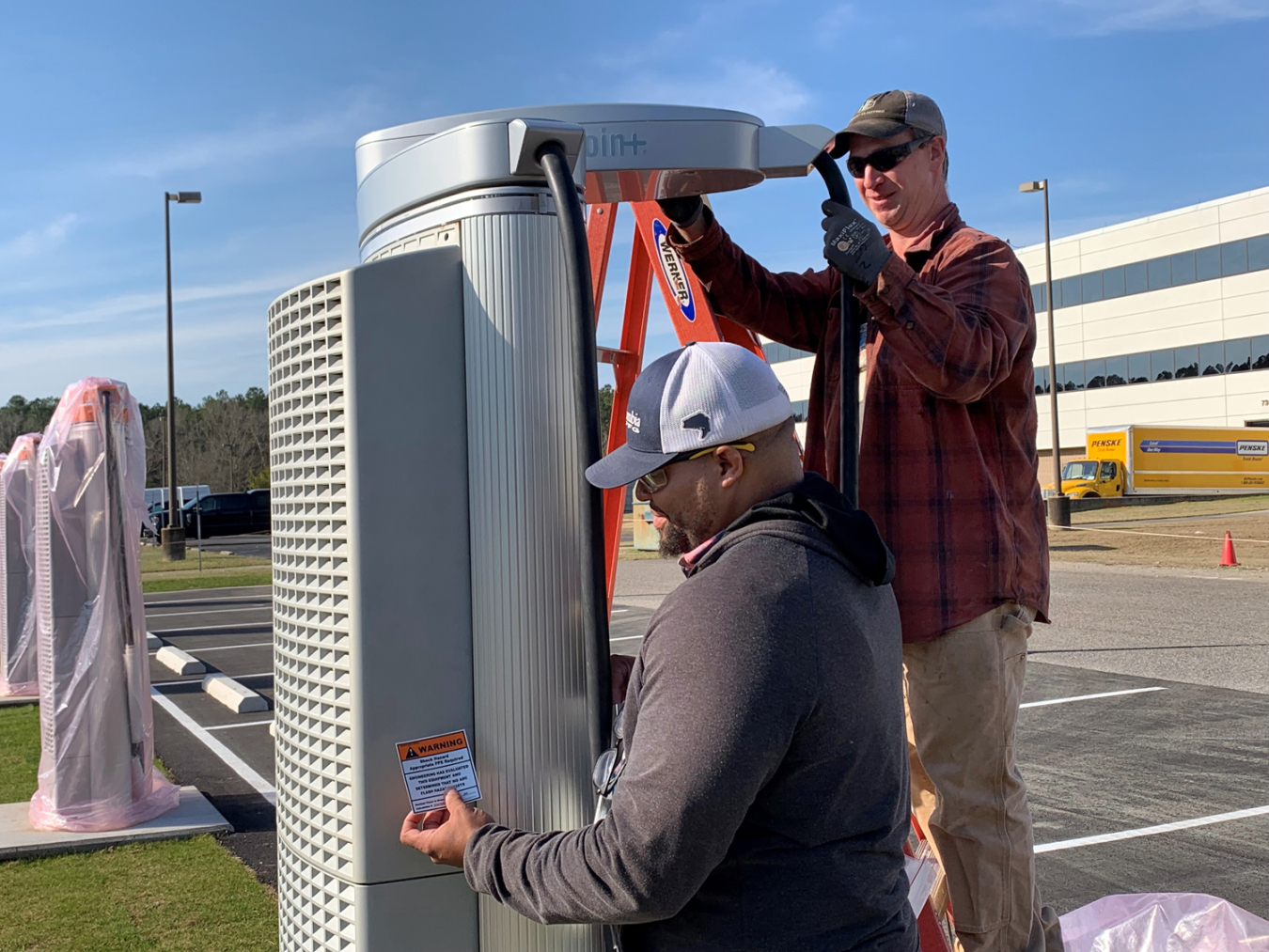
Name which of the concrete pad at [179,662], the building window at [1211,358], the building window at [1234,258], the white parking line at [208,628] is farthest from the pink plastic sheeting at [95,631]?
the building window at [1211,358]

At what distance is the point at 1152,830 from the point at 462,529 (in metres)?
4.34

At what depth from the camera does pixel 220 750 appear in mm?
7059

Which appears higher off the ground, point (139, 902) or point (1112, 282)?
point (1112, 282)

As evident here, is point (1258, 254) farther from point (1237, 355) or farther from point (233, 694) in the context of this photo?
point (233, 694)

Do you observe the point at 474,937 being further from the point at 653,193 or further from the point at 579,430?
the point at 653,193

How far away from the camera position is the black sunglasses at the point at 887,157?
232 cm

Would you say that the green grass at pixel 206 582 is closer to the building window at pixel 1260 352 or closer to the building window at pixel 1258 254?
the building window at pixel 1260 352

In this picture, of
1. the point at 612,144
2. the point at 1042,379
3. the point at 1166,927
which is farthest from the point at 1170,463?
the point at 612,144

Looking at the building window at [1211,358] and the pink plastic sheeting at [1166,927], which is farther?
the building window at [1211,358]

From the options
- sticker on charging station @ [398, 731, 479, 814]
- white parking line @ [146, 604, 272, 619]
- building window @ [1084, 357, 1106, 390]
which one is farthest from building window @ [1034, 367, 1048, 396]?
sticker on charging station @ [398, 731, 479, 814]

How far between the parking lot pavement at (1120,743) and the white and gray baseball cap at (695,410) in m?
3.21

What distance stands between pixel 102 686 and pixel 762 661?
5056mm

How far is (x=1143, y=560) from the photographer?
18500mm

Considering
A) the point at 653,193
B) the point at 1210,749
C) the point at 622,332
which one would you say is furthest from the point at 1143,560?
the point at 653,193
